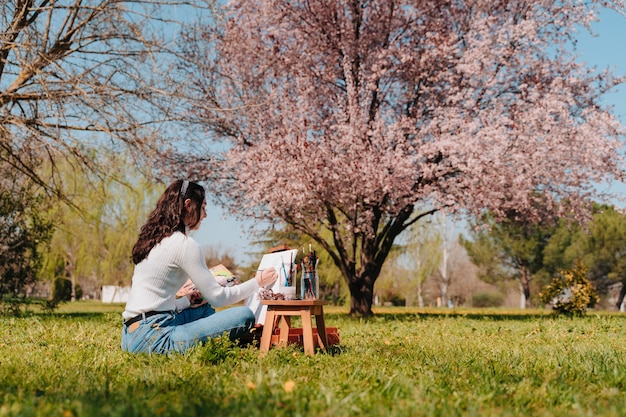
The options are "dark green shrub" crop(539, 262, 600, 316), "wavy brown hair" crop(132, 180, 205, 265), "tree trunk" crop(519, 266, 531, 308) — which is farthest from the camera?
"tree trunk" crop(519, 266, 531, 308)

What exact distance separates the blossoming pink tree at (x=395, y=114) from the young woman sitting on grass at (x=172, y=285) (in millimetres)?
7650

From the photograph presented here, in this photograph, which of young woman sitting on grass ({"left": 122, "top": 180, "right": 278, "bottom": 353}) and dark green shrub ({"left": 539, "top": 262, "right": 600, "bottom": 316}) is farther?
dark green shrub ({"left": 539, "top": 262, "right": 600, "bottom": 316})

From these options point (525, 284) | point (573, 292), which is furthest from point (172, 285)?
point (525, 284)

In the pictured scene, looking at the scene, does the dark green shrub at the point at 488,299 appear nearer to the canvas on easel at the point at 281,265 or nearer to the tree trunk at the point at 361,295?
the tree trunk at the point at 361,295

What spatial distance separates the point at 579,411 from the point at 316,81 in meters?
11.7

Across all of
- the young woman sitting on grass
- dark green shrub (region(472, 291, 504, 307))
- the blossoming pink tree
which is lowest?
dark green shrub (region(472, 291, 504, 307))

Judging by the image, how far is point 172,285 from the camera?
4.33 meters

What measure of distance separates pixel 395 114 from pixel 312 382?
11.3 metres

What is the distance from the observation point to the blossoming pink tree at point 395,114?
12.3m

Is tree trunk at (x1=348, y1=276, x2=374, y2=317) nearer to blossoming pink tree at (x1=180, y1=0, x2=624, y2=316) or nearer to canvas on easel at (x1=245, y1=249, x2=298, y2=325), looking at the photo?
blossoming pink tree at (x1=180, y1=0, x2=624, y2=316)

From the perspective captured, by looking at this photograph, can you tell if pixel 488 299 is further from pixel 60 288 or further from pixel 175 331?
pixel 175 331

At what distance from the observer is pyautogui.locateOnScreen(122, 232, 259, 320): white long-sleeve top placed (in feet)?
13.8

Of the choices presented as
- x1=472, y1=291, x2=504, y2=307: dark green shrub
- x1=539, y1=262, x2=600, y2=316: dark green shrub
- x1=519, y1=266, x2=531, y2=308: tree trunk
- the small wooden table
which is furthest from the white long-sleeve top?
x1=472, y1=291, x2=504, y2=307: dark green shrub

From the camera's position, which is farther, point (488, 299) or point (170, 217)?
point (488, 299)
